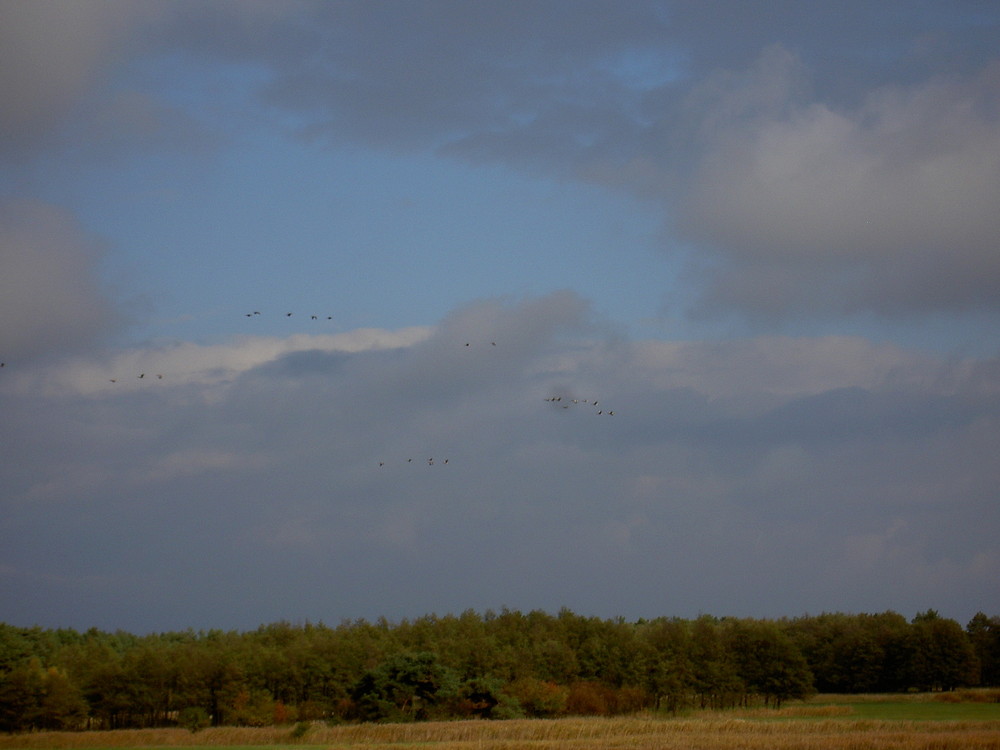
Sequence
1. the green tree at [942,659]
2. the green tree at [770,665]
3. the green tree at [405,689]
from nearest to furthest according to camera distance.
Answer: the green tree at [405,689] < the green tree at [770,665] < the green tree at [942,659]

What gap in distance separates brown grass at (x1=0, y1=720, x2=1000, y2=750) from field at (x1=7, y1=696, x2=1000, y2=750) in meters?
0.05

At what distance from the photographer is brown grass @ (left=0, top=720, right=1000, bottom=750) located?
4750cm

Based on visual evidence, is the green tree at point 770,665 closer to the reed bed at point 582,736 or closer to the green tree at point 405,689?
the reed bed at point 582,736

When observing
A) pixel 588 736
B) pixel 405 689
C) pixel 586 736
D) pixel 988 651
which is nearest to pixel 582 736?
pixel 586 736

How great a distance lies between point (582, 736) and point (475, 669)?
39.0 m

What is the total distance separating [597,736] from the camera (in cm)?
5850

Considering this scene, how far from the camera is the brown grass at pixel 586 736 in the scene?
47.5m

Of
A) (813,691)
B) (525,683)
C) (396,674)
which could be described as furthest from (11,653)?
(813,691)

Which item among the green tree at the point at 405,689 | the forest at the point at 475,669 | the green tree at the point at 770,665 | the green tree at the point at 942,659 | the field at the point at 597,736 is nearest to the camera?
the field at the point at 597,736

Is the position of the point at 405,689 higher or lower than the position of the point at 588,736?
higher

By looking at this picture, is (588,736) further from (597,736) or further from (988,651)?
(988,651)

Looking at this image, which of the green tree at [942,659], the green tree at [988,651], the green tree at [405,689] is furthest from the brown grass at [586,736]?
the green tree at [988,651]

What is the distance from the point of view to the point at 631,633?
106062mm

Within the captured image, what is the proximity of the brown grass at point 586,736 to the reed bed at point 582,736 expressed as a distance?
0.05 m
